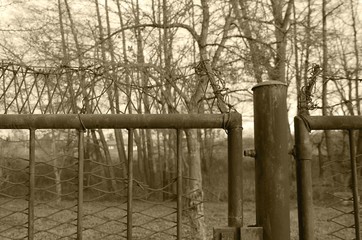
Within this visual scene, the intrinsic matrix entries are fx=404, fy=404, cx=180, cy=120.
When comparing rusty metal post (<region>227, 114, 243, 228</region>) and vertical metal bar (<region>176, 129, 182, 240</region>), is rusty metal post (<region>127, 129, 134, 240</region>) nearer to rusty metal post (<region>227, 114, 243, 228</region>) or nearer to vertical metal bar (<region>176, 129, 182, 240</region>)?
vertical metal bar (<region>176, 129, 182, 240</region>)

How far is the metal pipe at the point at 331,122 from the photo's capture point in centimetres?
143

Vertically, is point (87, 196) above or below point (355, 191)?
below

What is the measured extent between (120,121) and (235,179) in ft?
1.45

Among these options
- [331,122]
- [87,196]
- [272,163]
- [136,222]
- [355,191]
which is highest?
[331,122]

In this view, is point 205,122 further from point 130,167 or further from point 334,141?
point 334,141

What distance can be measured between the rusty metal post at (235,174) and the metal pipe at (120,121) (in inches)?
0.7

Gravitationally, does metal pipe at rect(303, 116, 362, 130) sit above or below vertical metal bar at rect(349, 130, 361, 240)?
above

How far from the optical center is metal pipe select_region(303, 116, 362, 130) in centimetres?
143

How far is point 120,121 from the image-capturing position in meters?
1.41

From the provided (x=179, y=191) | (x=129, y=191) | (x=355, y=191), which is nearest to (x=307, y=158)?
(x=355, y=191)

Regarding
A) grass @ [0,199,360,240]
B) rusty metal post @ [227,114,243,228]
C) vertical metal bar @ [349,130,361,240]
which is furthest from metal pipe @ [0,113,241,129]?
grass @ [0,199,360,240]

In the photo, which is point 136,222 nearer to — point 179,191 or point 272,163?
point 179,191

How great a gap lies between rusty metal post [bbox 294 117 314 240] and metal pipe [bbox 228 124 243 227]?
0.69ft

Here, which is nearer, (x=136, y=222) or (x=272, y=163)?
(x=272, y=163)
